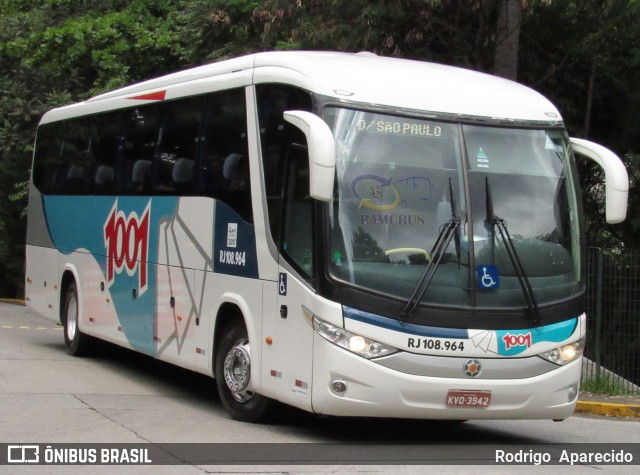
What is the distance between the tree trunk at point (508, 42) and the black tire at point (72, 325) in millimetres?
7104

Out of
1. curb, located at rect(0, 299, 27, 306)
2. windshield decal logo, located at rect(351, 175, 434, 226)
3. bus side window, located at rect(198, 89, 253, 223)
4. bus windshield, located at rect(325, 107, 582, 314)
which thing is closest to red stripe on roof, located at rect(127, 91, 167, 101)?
bus side window, located at rect(198, 89, 253, 223)

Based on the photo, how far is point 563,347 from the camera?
386 inches

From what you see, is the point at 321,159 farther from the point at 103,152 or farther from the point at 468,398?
the point at 103,152

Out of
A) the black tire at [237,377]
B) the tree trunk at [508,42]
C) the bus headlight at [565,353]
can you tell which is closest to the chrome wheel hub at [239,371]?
the black tire at [237,377]

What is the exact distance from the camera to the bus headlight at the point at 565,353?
9703 mm

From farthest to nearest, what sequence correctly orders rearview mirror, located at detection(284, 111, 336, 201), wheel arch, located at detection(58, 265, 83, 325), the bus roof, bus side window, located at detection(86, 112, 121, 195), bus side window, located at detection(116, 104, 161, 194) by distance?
Answer: wheel arch, located at detection(58, 265, 83, 325)
bus side window, located at detection(86, 112, 121, 195)
bus side window, located at detection(116, 104, 161, 194)
the bus roof
rearview mirror, located at detection(284, 111, 336, 201)

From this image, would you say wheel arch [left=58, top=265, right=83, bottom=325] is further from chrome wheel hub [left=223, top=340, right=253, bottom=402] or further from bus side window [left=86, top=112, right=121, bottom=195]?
chrome wheel hub [left=223, top=340, right=253, bottom=402]

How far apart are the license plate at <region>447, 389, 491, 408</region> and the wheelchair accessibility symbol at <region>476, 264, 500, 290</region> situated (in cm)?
87

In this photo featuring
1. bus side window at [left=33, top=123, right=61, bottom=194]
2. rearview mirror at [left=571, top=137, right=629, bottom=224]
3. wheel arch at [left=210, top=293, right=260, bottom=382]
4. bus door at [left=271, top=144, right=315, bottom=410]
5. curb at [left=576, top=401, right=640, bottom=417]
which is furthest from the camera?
bus side window at [left=33, top=123, right=61, bottom=194]

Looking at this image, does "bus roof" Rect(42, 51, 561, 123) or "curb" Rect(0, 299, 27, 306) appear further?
"curb" Rect(0, 299, 27, 306)

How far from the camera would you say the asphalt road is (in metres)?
9.37

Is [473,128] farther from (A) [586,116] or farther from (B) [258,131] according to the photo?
(A) [586,116]

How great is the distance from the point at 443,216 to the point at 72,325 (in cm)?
850

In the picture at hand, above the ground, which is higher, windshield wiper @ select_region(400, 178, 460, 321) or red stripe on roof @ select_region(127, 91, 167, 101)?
red stripe on roof @ select_region(127, 91, 167, 101)
